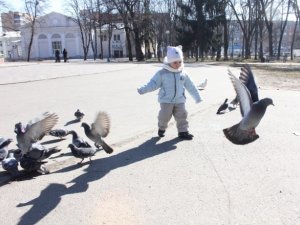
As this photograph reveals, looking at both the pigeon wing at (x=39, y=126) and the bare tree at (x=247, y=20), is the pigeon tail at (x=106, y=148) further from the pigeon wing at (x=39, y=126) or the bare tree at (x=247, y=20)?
the bare tree at (x=247, y=20)

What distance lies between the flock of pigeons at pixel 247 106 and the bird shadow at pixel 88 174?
196 cm

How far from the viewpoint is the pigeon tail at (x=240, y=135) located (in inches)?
166

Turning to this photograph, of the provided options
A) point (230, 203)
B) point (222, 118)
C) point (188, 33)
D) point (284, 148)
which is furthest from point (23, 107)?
point (188, 33)

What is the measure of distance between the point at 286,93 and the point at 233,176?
9.92m

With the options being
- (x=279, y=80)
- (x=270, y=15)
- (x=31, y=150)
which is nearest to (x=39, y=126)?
(x=31, y=150)

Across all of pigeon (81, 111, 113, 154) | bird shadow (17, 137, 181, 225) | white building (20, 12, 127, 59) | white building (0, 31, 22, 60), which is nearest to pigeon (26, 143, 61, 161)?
bird shadow (17, 137, 181, 225)

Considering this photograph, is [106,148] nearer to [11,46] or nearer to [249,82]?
[249,82]

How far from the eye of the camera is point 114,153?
699 cm

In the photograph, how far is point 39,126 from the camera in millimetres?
5781

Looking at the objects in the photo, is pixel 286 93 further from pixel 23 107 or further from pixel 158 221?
pixel 158 221

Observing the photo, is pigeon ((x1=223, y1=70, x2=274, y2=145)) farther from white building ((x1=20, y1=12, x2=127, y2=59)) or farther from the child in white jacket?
white building ((x1=20, y1=12, x2=127, y2=59))

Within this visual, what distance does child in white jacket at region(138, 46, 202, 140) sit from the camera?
7.73 metres

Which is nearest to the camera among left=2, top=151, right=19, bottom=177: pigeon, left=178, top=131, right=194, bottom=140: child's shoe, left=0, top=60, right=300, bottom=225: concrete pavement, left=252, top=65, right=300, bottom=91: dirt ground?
left=0, top=60, right=300, bottom=225: concrete pavement

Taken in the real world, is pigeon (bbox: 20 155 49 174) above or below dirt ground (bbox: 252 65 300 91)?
above
